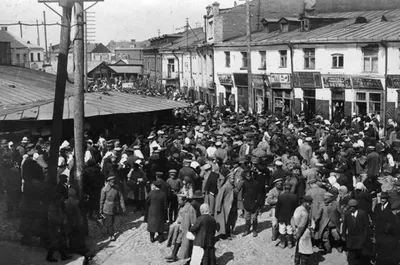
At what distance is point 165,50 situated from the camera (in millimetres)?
55469

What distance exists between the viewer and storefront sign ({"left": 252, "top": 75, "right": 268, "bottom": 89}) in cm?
3547

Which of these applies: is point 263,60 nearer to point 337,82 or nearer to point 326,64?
point 326,64

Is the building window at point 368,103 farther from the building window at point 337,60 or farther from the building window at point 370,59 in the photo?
the building window at point 337,60

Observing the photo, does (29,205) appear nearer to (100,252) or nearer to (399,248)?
(100,252)

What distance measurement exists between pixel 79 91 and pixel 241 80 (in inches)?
1016

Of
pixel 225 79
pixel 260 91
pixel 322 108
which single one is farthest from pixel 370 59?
pixel 225 79

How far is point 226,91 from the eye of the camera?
4047 cm

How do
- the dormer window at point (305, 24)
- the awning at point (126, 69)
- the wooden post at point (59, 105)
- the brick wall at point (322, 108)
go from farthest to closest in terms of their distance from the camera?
the awning at point (126, 69) < the dormer window at point (305, 24) < the brick wall at point (322, 108) < the wooden post at point (59, 105)

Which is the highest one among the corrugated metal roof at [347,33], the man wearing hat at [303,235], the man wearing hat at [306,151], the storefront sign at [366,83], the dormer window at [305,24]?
the dormer window at [305,24]

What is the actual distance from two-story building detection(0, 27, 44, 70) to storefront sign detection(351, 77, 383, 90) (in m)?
52.0

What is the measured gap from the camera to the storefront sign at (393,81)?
26391 millimetres

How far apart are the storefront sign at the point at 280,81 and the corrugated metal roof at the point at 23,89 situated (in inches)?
523

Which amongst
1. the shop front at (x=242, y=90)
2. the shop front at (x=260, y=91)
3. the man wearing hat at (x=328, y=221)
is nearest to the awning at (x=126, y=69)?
→ the shop front at (x=242, y=90)

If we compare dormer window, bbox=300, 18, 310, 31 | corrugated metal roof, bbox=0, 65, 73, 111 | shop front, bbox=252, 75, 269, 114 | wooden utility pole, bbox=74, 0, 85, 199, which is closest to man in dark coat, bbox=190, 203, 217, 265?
wooden utility pole, bbox=74, 0, 85, 199
